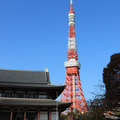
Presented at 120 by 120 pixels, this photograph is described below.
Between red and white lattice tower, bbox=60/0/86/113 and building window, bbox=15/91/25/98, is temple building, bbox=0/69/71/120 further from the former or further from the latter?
red and white lattice tower, bbox=60/0/86/113

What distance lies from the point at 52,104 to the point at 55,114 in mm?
2008

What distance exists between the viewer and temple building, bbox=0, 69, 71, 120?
80.2ft

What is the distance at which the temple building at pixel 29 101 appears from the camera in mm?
24438

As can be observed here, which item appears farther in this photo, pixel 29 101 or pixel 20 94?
pixel 20 94

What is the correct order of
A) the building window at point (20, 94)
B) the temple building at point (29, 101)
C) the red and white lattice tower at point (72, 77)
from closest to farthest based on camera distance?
the temple building at point (29, 101)
the building window at point (20, 94)
the red and white lattice tower at point (72, 77)

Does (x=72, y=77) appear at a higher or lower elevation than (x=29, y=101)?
higher

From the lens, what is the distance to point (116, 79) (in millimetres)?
18500

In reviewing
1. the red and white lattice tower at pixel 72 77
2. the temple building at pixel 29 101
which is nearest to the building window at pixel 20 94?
the temple building at pixel 29 101

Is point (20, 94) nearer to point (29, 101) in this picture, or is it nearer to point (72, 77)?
point (29, 101)

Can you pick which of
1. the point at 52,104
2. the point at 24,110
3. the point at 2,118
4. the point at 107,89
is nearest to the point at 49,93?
the point at 52,104

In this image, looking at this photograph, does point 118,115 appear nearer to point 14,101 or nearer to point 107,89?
point 107,89

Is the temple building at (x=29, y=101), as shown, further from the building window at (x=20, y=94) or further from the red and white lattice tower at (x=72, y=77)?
the red and white lattice tower at (x=72, y=77)

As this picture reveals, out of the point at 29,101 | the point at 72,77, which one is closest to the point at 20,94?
the point at 29,101

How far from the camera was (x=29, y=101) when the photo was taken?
2514 centimetres
